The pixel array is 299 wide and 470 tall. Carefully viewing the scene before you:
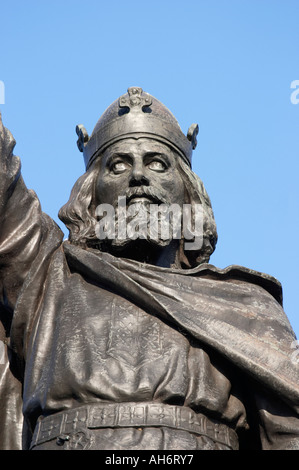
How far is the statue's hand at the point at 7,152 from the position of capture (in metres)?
8.74

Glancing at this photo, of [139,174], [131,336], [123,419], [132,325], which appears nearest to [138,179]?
[139,174]

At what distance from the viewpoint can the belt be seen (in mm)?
7613

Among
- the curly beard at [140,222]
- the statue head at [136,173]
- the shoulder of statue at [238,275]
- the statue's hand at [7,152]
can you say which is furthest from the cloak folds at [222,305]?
the statue's hand at [7,152]

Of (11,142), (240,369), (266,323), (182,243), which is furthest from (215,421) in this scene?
(11,142)

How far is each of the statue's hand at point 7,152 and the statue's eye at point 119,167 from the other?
1048mm

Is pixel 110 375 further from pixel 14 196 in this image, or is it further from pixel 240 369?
pixel 14 196

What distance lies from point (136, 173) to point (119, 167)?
289 millimetres

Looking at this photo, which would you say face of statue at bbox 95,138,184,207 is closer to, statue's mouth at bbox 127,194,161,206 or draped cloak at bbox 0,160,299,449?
statue's mouth at bbox 127,194,161,206

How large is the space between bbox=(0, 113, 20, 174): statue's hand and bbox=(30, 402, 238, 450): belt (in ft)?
6.57

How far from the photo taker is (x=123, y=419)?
7.61 meters

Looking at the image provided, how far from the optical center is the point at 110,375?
7836 millimetres

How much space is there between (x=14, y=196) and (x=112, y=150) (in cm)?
118

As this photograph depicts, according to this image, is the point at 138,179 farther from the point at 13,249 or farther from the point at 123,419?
the point at 123,419

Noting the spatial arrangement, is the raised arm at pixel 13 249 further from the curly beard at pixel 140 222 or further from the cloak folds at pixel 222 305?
the curly beard at pixel 140 222
